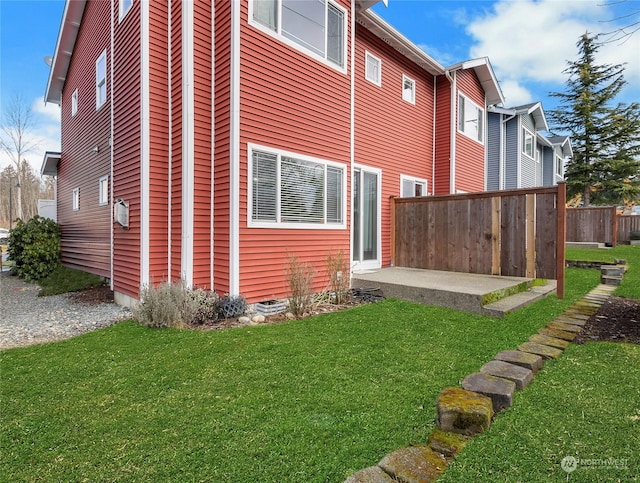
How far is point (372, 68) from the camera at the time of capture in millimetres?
8594

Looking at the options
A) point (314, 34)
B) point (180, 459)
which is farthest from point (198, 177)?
point (180, 459)

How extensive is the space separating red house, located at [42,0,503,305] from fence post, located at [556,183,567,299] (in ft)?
11.3

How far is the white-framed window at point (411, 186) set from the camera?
9.41 m

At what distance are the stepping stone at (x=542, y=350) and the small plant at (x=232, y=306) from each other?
11.4 ft

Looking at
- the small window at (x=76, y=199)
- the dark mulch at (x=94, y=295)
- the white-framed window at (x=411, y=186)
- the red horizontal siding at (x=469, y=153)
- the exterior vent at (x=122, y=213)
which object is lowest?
the dark mulch at (x=94, y=295)

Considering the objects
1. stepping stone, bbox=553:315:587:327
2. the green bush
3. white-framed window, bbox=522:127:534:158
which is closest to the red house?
the green bush

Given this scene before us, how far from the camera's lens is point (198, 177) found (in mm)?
5539

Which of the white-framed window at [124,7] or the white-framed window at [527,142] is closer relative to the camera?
the white-framed window at [124,7]

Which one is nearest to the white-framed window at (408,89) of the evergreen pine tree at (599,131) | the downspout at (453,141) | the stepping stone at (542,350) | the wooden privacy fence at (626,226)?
the downspout at (453,141)

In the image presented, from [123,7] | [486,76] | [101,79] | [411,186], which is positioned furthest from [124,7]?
[486,76]

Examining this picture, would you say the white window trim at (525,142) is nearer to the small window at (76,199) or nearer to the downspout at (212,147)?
the downspout at (212,147)

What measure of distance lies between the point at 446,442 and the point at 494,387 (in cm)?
70
